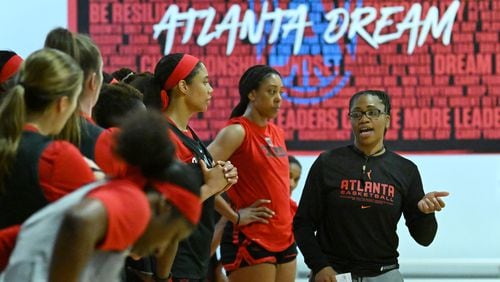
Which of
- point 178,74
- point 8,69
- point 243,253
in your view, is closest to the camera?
point 8,69

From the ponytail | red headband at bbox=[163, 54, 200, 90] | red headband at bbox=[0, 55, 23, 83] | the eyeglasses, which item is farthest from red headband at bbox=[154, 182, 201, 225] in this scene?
the eyeglasses

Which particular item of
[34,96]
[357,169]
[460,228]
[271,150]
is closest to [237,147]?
[271,150]

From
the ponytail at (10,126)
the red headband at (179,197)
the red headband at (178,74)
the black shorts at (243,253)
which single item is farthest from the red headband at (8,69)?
the black shorts at (243,253)

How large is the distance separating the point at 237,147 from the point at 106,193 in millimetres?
2838

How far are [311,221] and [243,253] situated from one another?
73 centimetres

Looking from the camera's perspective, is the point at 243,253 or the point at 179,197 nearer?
the point at 179,197

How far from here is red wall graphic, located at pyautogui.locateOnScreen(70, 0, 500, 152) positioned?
5.73 meters

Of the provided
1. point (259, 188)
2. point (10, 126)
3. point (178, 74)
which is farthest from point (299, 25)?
point (10, 126)

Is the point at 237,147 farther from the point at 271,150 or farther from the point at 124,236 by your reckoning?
the point at 124,236

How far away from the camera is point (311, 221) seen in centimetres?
418

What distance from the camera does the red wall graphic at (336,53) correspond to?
A: 5.73 metres

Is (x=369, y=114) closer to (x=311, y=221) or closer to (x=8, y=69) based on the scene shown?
(x=311, y=221)

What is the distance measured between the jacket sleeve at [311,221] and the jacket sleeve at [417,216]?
0.39m

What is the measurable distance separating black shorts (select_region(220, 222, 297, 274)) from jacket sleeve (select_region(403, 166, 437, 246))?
866 millimetres
